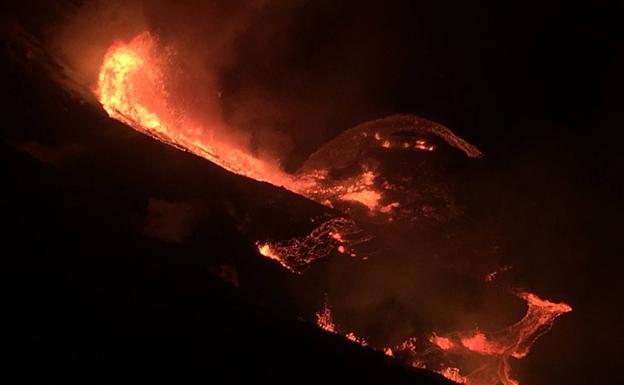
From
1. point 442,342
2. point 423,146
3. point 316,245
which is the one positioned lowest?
point 442,342

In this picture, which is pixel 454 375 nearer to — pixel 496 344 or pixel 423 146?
pixel 496 344

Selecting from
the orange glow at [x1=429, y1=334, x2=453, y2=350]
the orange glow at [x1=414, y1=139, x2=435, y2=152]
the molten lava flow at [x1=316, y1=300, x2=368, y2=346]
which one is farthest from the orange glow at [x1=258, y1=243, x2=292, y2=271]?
the orange glow at [x1=414, y1=139, x2=435, y2=152]

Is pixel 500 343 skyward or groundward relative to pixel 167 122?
groundward

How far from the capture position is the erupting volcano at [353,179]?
23.3ft

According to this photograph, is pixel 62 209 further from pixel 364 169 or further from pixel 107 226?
pixel 364 169

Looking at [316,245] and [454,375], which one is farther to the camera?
[454,375]

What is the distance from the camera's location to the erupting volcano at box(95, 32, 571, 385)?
7.10 meters

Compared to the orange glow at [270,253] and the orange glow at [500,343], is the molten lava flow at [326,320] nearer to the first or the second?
the orange glow at [270,253]

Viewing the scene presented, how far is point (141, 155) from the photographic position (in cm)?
562

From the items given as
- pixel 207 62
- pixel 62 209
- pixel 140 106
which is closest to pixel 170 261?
pixel 62 209

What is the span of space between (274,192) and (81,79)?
263cm

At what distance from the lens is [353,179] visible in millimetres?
9461

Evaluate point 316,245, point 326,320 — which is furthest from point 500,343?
point 316,245

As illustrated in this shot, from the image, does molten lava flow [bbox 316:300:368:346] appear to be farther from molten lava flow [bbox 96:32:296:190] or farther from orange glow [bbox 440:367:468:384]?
molten lava flow [bbox 96:32:296:190]
